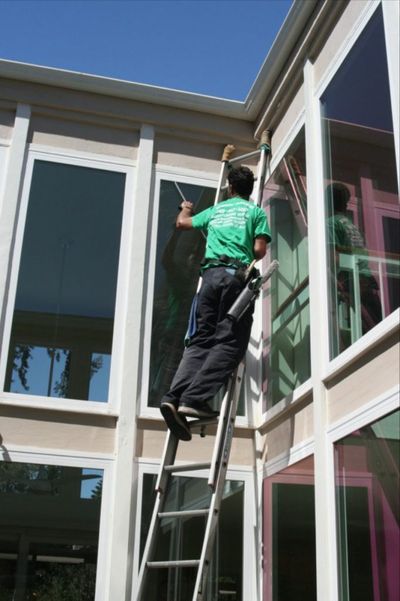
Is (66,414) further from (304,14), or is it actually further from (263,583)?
(304,14)

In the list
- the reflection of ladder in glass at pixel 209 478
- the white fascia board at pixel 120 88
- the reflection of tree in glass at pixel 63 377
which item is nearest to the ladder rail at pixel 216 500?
Result: the reflection of ladder in glass at pixel 209 478

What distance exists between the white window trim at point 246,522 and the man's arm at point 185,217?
1.60 metres

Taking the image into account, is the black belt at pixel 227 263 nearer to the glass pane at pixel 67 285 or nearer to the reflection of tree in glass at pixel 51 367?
the glass pane at pixel 67 285


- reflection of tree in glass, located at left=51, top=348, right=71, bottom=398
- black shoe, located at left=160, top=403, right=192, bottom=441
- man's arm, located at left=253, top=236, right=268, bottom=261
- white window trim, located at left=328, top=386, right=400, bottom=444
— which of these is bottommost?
white window trim, located at left=328, top=386, right=400, bottom=444

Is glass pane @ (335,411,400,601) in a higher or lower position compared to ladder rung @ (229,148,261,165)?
lower

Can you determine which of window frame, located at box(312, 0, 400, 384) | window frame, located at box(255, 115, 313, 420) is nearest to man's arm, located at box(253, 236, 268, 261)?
window frame, located at box(312, 0, 400, 384)

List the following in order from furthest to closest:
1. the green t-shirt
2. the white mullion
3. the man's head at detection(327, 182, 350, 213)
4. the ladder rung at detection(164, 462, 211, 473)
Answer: the green t-shirt, the man's head at detection(327, 182, 350, 213), the ladder rung at detection(164, 462, 211, 473), the white mullion

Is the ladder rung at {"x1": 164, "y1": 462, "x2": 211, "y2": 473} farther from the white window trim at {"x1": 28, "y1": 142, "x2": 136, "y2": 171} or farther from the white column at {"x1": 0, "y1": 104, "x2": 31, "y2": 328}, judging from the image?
the white window trim at {"x1": 28, "y1": 142, "x2": 136, "y2": 171}

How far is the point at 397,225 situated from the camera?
3881 mm

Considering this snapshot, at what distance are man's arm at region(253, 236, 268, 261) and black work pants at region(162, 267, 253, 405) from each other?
21 centimetres

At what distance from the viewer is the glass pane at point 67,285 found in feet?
17.1

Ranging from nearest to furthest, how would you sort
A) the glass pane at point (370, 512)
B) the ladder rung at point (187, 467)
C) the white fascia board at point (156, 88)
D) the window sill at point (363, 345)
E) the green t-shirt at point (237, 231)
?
the glass pane at point (370, 512)
the window sill at point (363, 345)
the ladder rung at point (187, 467)
the green t-shirt at point (237, 231)
the white fascia board at point (156, 88)

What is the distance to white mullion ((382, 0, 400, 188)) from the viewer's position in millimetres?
3819

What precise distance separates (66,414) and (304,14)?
3.02 m
